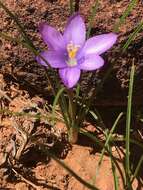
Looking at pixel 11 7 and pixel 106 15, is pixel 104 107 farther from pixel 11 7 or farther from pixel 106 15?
pixel 11 7

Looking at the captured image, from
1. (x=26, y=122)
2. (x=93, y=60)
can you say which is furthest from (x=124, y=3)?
(x=26, y=122)

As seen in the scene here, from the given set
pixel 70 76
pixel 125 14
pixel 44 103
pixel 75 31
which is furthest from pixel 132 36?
pixel 44 103

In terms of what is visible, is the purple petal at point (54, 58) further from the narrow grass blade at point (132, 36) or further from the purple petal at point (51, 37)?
the narrow grass blade at point (132, 36)

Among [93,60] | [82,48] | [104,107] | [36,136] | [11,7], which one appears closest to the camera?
[93,60]

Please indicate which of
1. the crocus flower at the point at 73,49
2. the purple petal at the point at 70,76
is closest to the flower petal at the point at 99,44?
the crocus flower at the point at 73,49

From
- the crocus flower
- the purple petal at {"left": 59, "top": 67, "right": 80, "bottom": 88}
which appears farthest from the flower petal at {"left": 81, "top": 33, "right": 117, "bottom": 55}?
the purple petal at {"left": 59, "top": 67, "right": 80, "bottom": 88}

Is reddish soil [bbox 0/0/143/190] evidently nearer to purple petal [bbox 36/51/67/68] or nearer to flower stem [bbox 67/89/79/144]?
flower stem [bbox 67/89/79/144]

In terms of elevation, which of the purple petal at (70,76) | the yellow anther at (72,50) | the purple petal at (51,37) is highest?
the purple petal at (51,37)
